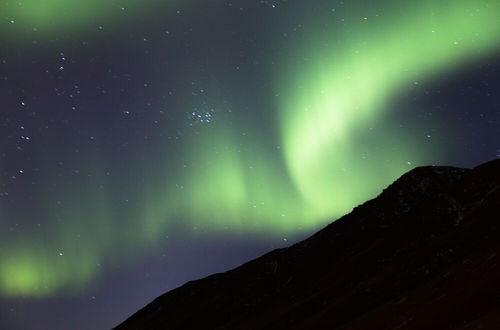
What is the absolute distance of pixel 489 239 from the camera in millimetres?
65375

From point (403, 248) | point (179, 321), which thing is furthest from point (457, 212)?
point (179, 321)

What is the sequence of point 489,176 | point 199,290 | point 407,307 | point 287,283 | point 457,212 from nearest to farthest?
point 407,307, point 457,212, point 489,176, point 287,283, point 199,290

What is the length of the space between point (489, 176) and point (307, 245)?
3624 centimetres

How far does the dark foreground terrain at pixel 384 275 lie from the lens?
166 feet

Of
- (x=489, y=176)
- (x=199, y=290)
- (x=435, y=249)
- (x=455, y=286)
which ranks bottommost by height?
(x=455, y=286)

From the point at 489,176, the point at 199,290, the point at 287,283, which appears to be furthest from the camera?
the point at 199,290

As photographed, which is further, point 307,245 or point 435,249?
point 307,245

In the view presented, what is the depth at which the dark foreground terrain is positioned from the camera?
166 ft

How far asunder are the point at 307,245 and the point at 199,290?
28912mm

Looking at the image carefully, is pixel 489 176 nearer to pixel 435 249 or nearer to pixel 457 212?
pixel 457 212

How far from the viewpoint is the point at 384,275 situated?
7281 centimetres

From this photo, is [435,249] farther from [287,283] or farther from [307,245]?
[307,245]

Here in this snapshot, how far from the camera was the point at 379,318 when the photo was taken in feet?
174

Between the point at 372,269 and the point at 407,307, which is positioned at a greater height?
the point at 372,269
